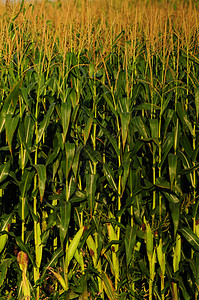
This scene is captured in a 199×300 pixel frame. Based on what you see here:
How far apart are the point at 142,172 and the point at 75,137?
77 cm

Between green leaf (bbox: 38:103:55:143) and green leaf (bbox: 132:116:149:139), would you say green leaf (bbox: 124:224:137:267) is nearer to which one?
green leaf (bbox: 132:116:149:139)

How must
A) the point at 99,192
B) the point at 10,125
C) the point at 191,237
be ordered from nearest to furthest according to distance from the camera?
the point at 10,125 < the point at 191,237 < the point at 99,192

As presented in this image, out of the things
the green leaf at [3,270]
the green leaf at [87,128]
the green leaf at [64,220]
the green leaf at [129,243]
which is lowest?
the green leaf at [3,270]

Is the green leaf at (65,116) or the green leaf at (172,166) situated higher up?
the green leaf at (65,116)

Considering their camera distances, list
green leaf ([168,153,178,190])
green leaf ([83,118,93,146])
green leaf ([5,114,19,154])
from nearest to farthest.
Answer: green leaf ([5,114,19,154]) → green leaf ([168,153,178,190]) → green leaf ([83,118,93,146])

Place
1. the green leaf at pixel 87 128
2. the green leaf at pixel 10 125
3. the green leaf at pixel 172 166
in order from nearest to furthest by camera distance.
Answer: the green leaf at pixel 10 125 → the green leaf at pixel 172 166 → the green leaf at pixel 87 128

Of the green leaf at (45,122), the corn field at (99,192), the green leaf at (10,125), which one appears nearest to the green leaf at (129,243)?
the corn field at (99,192)

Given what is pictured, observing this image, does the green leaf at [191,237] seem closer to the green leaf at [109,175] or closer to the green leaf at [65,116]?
the green leaf at [109,175]

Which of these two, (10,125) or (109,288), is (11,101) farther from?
(109,288)

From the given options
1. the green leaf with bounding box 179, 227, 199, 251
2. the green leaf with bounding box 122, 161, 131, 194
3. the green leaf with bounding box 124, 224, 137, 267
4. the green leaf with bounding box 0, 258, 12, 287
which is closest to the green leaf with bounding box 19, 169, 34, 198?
the green leaf with bounding box 0, 258, 12, 287

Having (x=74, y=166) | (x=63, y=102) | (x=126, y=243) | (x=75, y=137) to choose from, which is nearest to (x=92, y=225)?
(x=126, y=243)

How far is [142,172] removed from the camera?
12.8 feet

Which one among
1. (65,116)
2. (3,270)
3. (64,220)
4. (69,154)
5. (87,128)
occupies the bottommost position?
(3,270)

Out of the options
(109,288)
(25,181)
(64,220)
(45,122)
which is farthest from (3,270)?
(45,122)
